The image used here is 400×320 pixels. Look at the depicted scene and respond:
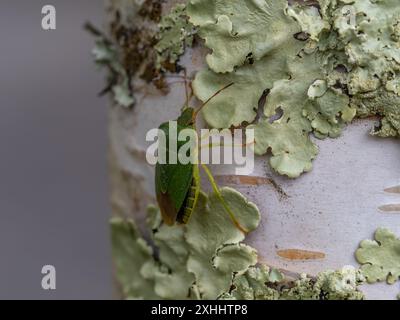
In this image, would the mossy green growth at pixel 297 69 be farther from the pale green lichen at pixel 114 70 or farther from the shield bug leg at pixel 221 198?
the pale green lichen at pixel 114 70

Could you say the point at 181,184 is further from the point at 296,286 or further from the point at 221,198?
the point at 296,286

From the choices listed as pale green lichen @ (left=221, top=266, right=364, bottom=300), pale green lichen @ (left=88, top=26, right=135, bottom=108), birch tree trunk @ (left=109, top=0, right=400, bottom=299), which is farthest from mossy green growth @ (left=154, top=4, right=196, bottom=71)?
pale green lichen @ (left=221, top=266, right=364, bottom=300)

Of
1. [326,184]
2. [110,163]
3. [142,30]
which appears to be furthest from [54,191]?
[326,184]

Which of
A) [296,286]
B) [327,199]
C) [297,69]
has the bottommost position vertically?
[296,286]

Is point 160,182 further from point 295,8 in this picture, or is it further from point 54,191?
point 54,191

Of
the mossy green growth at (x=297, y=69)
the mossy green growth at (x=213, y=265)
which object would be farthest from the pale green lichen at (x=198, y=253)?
the mossy green growth at (x=297, y=69)

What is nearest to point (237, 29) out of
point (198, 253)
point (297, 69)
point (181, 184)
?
point (297, 69)
